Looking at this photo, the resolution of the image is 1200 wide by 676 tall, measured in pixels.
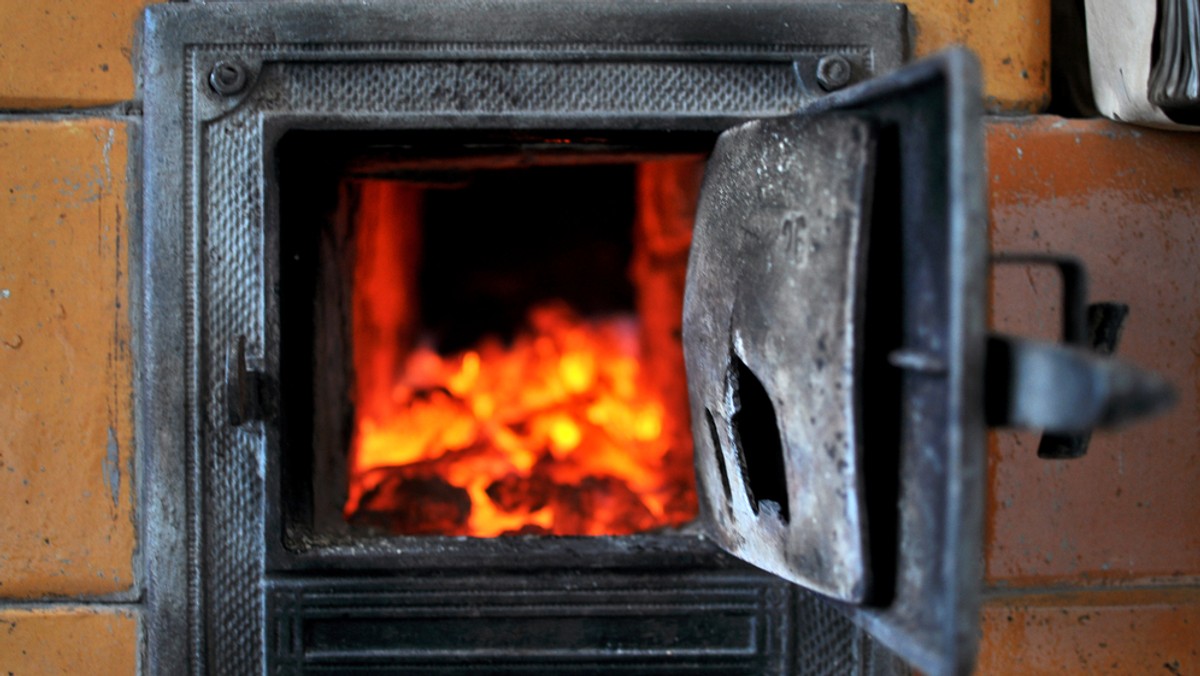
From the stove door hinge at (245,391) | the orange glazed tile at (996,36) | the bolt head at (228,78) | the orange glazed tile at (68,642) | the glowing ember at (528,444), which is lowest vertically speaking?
the orange glazed tile at (68,642)

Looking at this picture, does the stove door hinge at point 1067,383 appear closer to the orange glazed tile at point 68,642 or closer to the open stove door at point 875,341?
the open stove door at point 875,341

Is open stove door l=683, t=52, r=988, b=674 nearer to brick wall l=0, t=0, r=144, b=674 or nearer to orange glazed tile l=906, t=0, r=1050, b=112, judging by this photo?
orange glazed tile l=906, t=0, r=1050, b=112

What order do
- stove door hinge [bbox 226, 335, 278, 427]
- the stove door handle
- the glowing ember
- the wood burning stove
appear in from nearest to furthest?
the stove door handle
the wood burning stove
stove door hinge [bbox 226, 335, 278, 427]
the glowing ember

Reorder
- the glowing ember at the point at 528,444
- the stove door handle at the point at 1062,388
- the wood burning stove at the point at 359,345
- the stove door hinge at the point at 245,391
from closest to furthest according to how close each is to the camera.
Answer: the stove door handle at the point at 1062,388 → the wood burning stove at the point at 359,345 → the stove door hinge at the point at 245,391 → the glowing ember at the point at 528,444

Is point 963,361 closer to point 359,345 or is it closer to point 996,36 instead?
point 996,36

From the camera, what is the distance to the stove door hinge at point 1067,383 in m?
0.61

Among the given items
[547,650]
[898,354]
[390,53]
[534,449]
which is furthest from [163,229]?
[898,354]

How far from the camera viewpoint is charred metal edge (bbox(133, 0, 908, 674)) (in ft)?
3.94

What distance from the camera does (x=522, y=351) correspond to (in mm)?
1763

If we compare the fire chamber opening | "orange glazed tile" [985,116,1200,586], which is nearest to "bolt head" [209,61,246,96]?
the fire chamber opening

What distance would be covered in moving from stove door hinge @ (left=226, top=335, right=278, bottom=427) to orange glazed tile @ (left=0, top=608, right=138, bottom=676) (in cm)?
36

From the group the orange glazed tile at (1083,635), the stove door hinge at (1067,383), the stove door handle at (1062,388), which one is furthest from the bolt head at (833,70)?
the orange glazed tile at (1083,635)

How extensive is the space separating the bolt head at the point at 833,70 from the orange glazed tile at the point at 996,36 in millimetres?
124

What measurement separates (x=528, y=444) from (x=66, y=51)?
937 mm
